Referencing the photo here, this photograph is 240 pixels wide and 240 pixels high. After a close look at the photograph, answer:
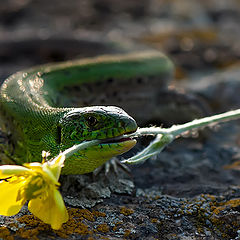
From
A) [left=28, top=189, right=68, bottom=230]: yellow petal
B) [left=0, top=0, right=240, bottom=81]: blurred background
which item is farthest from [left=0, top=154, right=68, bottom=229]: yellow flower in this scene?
[left=0, top=0, right=240, bottom=81]: blurred background

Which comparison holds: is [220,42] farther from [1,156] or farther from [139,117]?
[1,156]

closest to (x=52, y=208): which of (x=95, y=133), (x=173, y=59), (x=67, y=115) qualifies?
(x=95, y=133)

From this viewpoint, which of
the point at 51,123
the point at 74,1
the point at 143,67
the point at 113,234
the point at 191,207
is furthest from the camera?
the point at 74,1

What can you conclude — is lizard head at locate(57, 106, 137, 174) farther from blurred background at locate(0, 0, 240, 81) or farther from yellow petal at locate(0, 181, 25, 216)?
blurred background at locate(0, 0, 240, 81)

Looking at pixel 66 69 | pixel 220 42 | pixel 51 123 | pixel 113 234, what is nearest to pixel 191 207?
pixel 113 234

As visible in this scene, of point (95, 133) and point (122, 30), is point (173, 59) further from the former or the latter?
point (95, 133)
